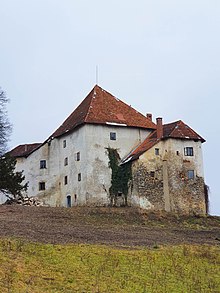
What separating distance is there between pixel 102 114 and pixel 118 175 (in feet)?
20.9

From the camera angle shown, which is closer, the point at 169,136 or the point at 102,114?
the point at 169,136

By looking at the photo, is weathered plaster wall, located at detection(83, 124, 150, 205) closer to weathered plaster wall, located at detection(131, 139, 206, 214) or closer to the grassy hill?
weathered plaster wall, located at detection(131, 139, 206, 214)

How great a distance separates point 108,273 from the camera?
24.2m

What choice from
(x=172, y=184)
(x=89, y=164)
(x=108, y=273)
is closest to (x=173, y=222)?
(x=172, y=184)

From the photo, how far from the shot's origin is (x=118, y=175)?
5662 cm

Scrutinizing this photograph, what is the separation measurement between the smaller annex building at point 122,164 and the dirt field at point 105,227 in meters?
3.03

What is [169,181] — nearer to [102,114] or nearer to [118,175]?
[118,175]

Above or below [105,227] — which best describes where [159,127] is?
above

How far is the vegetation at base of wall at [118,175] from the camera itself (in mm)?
56062

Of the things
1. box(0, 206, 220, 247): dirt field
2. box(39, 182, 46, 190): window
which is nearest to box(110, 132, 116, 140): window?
box(0, 206, 220, 247): dirt field

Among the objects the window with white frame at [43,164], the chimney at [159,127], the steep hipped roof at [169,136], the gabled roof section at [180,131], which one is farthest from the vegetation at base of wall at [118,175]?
the window with white frame at [43,164]

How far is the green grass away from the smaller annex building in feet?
82.0

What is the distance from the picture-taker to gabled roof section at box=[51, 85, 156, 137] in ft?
190

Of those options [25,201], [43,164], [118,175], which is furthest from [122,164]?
[25,201]
